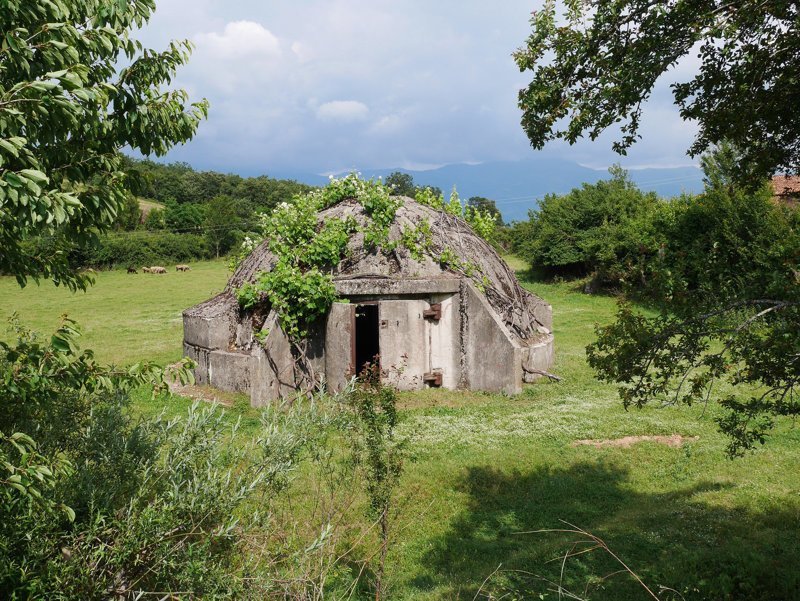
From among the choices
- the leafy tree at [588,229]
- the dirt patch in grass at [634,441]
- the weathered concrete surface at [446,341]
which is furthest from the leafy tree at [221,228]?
the dirt patch in grass at [634,441]

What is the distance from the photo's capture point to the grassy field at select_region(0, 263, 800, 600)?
6410 mm

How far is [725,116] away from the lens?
19.2 ft

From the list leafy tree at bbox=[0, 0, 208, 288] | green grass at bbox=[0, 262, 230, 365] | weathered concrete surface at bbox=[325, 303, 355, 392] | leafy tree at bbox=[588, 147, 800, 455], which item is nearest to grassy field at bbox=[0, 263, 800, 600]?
weathered concrete surface at bbox=[325, 303, 355, 392]

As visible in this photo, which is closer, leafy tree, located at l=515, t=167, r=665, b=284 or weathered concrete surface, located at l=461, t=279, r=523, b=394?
weathered concrete surface, located at l=461, t=279, r=523, b=394

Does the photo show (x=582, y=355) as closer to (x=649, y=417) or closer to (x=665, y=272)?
(x=649, y=417)

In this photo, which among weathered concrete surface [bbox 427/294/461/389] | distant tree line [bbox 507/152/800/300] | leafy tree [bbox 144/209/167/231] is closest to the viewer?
weathered concrete surface [bbox 427/294/461/389]

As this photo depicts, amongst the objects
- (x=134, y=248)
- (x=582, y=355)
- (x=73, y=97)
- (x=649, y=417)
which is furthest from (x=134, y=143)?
(x=134, y=248)

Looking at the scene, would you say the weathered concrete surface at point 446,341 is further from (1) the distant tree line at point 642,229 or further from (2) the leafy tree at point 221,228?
(2) the leafy tree at point 221,228

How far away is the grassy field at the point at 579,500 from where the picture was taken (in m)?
6.41

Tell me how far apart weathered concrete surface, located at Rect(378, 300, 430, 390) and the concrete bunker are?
2cm

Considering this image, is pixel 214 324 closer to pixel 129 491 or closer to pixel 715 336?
pixel 129 491

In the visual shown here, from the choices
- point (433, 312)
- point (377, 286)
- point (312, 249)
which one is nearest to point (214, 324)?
point (312, 249)

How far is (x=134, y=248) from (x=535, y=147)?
46002mm

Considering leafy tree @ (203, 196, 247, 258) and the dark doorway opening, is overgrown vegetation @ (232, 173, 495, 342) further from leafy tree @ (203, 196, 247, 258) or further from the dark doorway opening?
leafy tree @ (203, 196, 247, 258)
